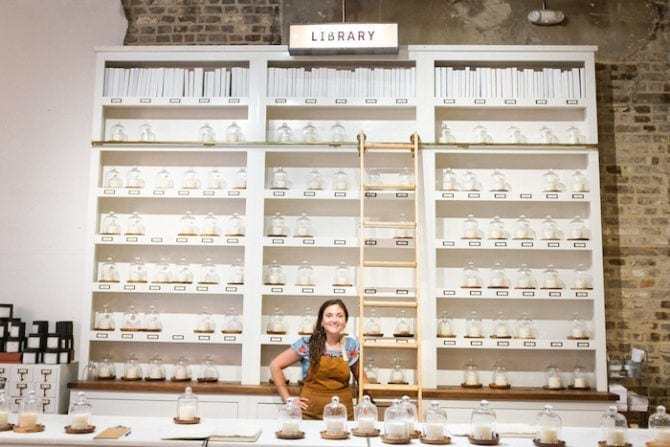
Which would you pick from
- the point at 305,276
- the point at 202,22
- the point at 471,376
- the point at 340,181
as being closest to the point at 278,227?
the point at 305,276

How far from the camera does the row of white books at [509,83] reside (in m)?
5.22

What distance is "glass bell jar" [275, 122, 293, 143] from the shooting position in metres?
5.25

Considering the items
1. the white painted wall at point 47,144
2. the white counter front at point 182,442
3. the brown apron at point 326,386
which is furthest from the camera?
the white painted wall at point 47,144

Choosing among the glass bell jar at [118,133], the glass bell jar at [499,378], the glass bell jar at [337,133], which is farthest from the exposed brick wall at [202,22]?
the glass bell jar at [499,378]

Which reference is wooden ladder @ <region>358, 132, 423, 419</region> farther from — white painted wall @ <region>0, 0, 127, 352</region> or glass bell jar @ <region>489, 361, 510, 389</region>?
white painted wall @ <region>0, 0, 127, 352</region>

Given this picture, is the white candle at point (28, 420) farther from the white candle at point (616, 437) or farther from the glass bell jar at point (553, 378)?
the glass bell jar at point (553, 378)

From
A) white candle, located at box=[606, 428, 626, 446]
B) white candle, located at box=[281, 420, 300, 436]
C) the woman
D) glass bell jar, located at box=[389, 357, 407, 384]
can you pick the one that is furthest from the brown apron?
white candle, located at box=[606, 428, 626, 446]

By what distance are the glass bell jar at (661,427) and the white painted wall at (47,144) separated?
410 cm

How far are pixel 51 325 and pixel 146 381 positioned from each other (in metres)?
1.02

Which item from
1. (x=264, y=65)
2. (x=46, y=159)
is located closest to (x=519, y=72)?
(x=264, y=65)

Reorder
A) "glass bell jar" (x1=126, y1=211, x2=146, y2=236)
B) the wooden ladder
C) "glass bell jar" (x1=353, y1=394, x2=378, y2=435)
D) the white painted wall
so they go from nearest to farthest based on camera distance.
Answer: "glass bell jar" (x1=353, y1=394, x2=378, y2=435) → the wooden ladder → "glass bell jar" (x1=126, y1=211, x2=146, y2=236) → the white painted wall

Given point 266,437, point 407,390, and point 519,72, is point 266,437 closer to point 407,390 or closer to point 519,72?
point 407,390

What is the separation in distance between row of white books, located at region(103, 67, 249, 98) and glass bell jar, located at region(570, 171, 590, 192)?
2606mm

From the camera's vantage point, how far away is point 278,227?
5188 millimetres
